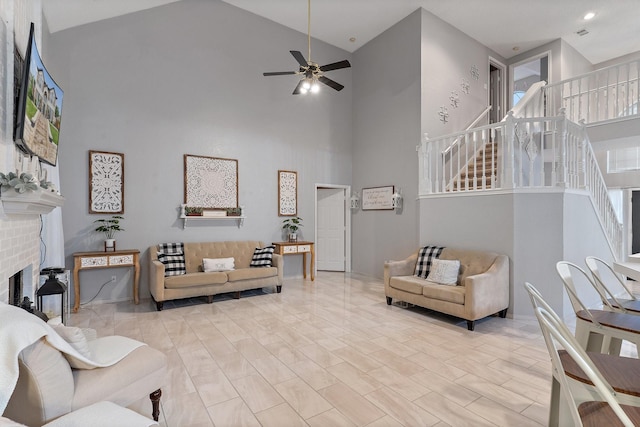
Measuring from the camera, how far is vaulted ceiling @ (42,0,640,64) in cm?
571

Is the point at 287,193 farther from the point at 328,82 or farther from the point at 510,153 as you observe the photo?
the point at 510,153

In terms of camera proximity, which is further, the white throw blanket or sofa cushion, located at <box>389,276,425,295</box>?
sofa cushion, located at <box>389,276,425,295</box>

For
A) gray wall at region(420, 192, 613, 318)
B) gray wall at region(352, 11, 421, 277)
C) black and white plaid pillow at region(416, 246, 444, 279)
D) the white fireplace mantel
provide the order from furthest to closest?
gray wall at region(352, 11, 421, 277) → black and white plaid pillow at region(416, 246, 444, 279) → gray wall at region(420, 192, 613, 318) → the white fireplace mantel

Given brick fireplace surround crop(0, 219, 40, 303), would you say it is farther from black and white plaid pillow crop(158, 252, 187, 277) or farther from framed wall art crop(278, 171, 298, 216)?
framed wall art crop(278, 171, 298, 216)

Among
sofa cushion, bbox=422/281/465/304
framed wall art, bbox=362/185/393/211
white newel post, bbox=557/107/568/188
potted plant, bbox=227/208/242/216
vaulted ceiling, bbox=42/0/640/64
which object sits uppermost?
vaulted ceiling, bbox=42/0/640/64

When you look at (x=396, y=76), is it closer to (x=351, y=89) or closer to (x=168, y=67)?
(x=351, y=89)

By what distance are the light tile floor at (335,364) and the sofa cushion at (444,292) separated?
1.00 feet

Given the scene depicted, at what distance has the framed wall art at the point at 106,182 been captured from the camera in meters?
4.59

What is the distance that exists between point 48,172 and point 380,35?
613 cm

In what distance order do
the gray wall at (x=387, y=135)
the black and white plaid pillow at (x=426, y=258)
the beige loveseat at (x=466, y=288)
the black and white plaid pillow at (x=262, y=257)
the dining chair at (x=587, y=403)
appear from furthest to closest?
the gray wall at (x=387, y=135) < the black and white plaid pillow at (x=262, y=257) < the black and white plaid pillow at (x=426, y=258) < the beige loveseat at (x=466, y=288) < the dining chair at (x=587, y=403)

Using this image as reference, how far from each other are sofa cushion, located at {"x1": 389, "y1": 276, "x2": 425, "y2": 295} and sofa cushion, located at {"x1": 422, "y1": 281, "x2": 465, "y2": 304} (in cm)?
9

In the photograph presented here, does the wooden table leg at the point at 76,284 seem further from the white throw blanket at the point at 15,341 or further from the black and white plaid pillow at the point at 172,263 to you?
the white throw blanket at the point at 15,341

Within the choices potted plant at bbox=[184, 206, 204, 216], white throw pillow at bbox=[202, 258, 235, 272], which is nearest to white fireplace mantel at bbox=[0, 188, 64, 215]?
white throw pillow at bbox=[202, 258, 235, 272]

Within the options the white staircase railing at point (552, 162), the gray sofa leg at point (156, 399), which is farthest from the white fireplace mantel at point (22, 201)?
the white staircase railing at point (552, 162)
